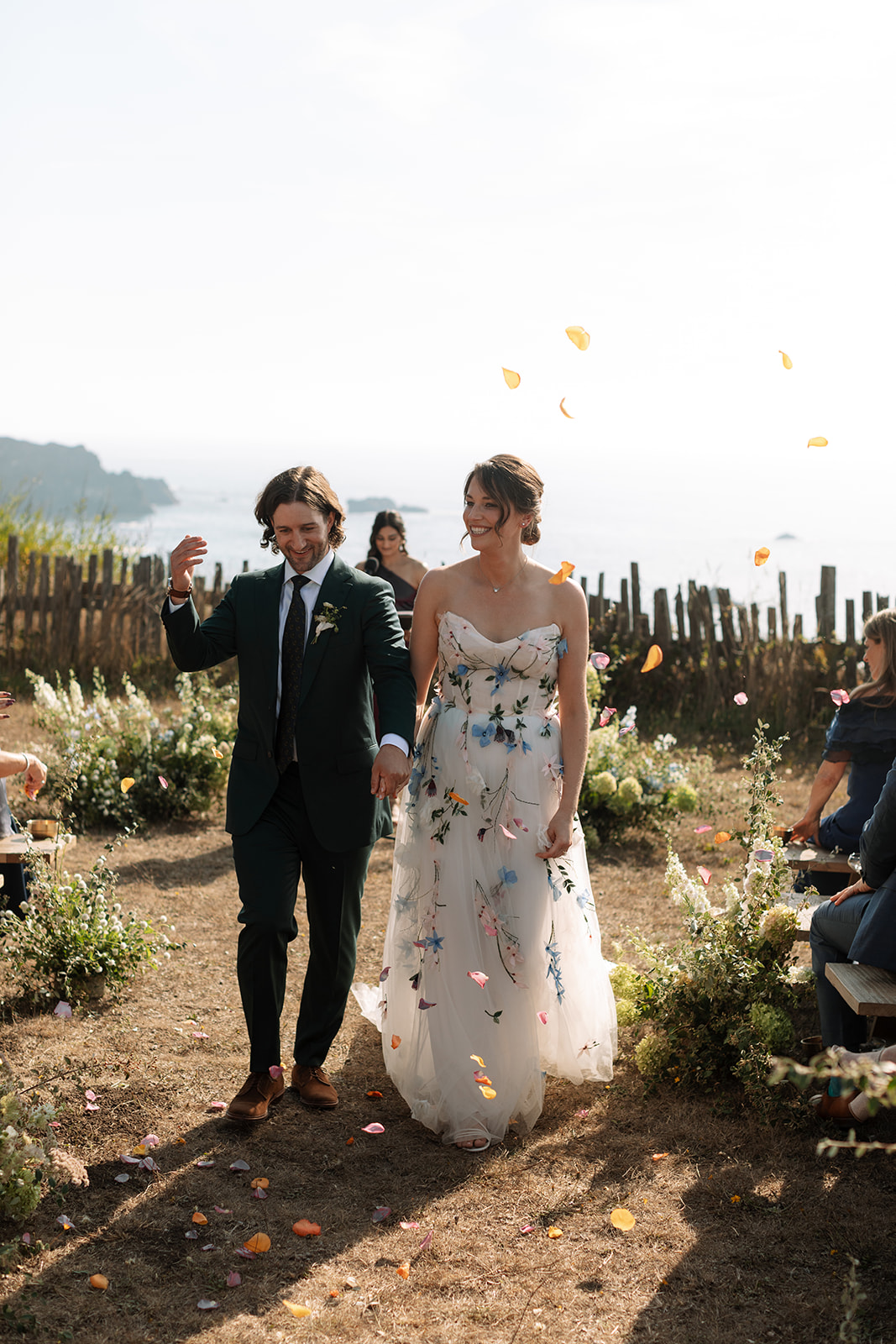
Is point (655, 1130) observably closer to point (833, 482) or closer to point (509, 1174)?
point (509, 1174)

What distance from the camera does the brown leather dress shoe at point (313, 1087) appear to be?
3588 mm

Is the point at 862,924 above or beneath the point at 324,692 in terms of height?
beneath

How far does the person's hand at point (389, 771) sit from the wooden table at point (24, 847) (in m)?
1.84

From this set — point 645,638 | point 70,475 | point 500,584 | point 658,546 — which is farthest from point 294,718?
point 70,475

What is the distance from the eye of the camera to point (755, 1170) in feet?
10.4

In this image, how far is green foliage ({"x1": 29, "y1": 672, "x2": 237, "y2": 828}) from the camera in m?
6.86

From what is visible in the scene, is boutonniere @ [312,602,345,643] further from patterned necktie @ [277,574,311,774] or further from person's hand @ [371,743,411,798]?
person's hand @ [371,743,411,798]

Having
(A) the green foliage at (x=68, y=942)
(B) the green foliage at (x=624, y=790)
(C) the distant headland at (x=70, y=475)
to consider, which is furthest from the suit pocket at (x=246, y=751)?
(C) the distant headland at (x=70, y=475)

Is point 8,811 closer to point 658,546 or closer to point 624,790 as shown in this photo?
point 624,790

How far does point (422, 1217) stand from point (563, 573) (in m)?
1.98

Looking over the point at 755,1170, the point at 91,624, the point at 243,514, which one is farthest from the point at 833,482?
the point at 755,1170

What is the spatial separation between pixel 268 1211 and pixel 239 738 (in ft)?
4.58

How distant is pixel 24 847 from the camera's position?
4.43 meters

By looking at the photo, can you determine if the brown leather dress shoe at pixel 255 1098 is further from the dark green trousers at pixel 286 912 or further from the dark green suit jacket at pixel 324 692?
the dark green suit jacket at pixel 324 692
